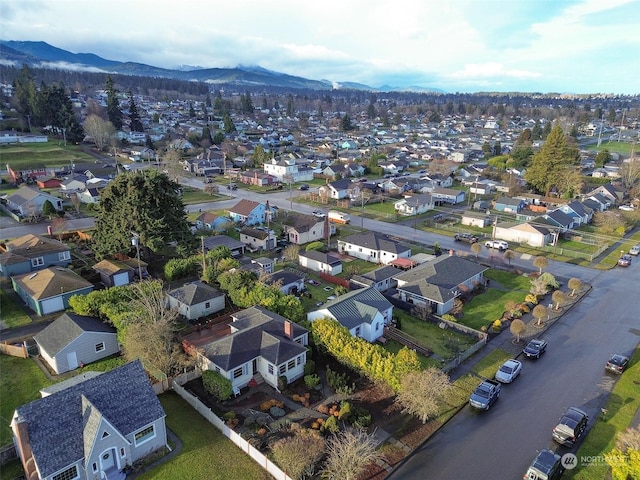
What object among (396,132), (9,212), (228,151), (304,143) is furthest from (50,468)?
(396,132)

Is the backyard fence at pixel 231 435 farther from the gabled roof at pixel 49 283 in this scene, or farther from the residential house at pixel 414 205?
the residential house at pixel 414 205

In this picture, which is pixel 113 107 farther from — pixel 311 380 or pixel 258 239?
pixel 311 380

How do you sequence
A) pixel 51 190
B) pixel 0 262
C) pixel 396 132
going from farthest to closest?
pixel 396 132 → pixel 51 190 → pixel 0 262

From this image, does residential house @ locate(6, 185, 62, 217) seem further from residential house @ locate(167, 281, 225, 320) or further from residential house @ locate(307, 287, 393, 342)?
residential house @ locate(307, 287, 393, 342)

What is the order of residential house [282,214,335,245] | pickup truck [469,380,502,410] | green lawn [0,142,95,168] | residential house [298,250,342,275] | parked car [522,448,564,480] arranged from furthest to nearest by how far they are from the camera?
green lawn [0,142,95,168], residential house [282,214,335,245], residential house [298,250,342,275], pickup truck [469,380,502,410], parked car [522,448,564,480]

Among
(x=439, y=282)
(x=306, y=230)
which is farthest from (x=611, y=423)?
(x=306, y=230)

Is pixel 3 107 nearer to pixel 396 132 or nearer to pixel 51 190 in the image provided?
pixel 51 190

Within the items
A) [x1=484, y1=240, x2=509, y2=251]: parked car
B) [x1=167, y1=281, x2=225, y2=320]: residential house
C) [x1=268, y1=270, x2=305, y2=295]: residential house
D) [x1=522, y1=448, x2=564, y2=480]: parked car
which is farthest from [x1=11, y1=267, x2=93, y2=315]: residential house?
[x1=484, y1=240, x2=509, y2=251]: parked car
